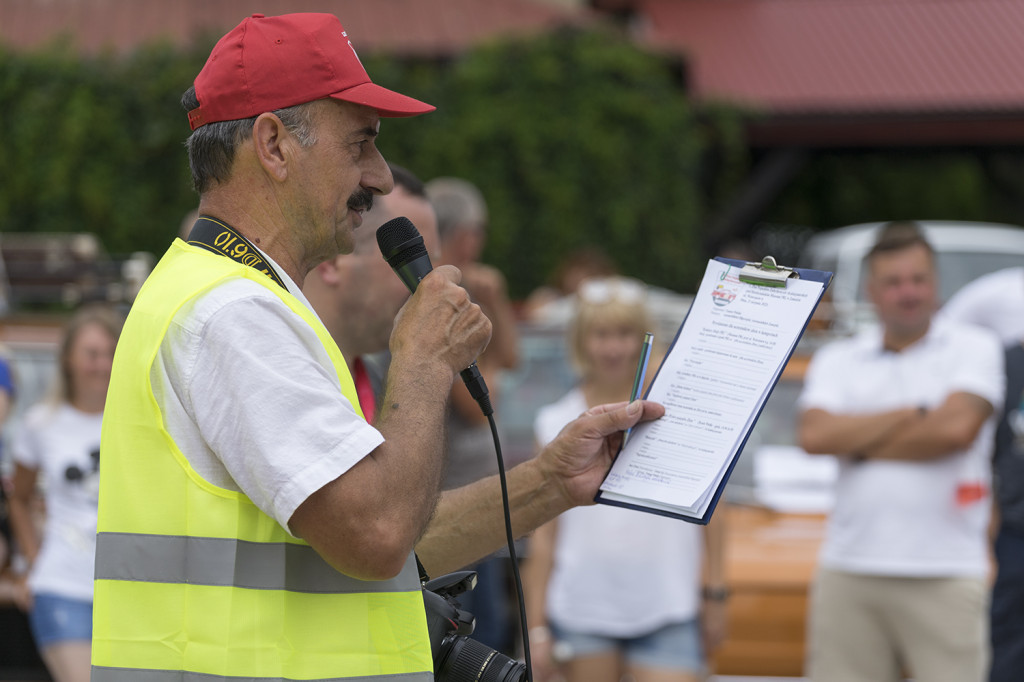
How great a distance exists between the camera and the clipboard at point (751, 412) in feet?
6.99

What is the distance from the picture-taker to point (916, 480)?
14.8 feet

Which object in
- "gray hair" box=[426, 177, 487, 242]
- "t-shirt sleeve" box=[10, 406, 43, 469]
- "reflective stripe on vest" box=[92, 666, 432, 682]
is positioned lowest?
"t-shirt sleeve" box=[10, 406, 43, 469]

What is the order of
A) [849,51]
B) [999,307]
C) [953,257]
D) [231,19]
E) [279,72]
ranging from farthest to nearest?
[849,51], [231,19], [953,257], [999,307], [279,72]

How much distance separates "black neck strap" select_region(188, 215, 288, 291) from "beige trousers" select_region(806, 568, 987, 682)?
3.29 meters

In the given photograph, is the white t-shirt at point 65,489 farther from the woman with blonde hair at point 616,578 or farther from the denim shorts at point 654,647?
the denim shorts at point 654,647

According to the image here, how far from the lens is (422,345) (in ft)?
6.29

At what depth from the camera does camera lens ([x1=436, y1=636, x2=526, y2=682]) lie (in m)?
2.14

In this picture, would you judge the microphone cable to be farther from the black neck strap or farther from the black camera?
the black neck strap

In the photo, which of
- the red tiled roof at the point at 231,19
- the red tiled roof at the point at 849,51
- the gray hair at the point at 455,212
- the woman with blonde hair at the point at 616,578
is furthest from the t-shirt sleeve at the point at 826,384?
the red tiled roof at the point at 231,19

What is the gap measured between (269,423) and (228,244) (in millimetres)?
356

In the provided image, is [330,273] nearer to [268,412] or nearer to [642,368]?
[642,368]

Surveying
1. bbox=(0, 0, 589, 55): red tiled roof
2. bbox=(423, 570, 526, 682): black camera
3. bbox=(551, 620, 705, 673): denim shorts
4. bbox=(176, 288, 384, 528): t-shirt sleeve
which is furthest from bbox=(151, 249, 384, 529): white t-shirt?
bbox=(0, 0, 589, 55): red tiled roof

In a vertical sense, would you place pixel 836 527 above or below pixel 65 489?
above

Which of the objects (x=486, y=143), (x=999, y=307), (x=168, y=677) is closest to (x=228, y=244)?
(x=168, y=677)
